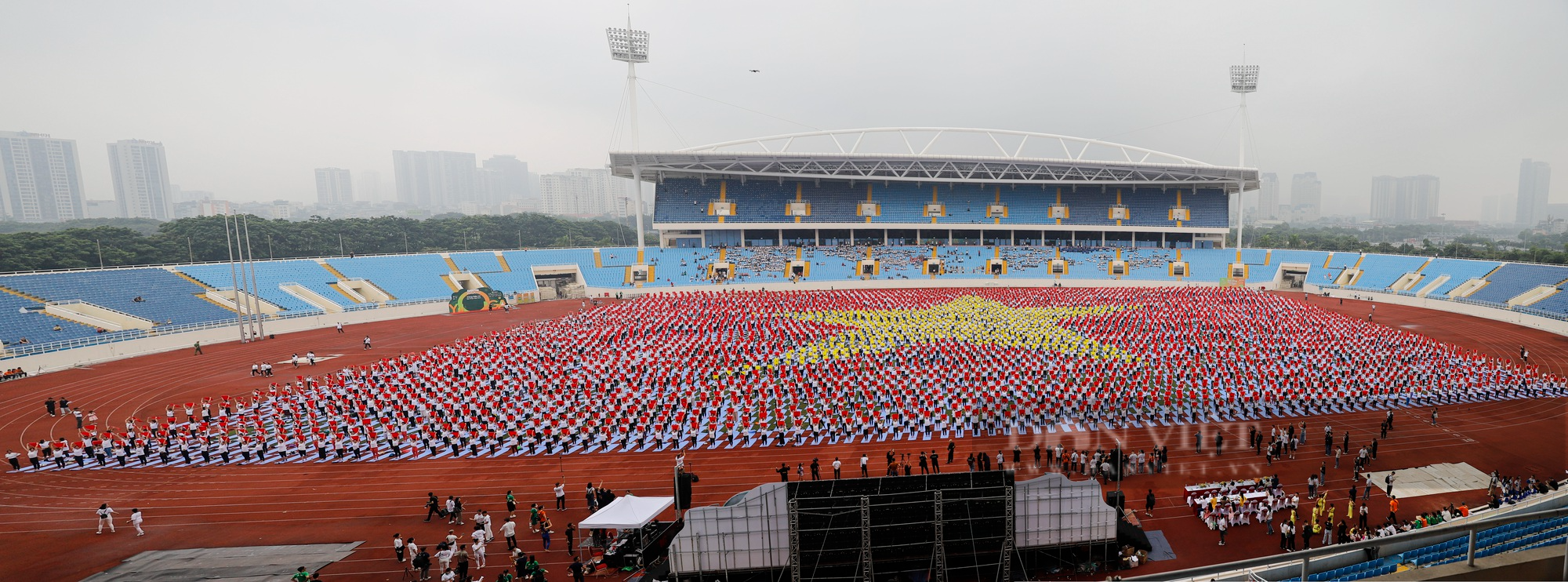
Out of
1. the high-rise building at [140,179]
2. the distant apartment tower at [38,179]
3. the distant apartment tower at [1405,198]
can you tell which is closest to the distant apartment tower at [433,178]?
the high-rise building at [140,179]

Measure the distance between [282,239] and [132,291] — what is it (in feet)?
73.7

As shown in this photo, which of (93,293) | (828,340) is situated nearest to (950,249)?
(828,340)

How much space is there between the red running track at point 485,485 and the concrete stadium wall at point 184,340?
7.43 metres

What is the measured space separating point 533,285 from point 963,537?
1556 inches

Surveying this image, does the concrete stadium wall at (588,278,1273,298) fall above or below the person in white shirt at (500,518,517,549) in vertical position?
above

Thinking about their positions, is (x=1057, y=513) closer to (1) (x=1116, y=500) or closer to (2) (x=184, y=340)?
(1) (x=1116, y=500)

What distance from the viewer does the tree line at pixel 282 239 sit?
3788 cm

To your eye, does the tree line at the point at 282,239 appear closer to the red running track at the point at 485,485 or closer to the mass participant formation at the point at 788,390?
the red running track at the point at 485,485

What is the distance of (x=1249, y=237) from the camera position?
297 feet

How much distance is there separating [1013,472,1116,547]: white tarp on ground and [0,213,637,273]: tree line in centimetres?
5350

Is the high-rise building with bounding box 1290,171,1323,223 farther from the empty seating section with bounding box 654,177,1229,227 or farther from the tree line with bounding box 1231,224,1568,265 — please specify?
the empty seating section with bounding box 654,177,1229,227

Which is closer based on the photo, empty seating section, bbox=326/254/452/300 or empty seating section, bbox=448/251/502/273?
empty seating section, bbox=326/254/452/300

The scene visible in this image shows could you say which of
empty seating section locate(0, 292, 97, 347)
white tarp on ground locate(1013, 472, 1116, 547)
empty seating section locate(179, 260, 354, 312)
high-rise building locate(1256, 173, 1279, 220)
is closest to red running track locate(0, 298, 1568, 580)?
white tarp on ground locate(1013, 472, 1116, 547)

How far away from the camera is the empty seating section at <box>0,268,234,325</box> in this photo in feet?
91.2
